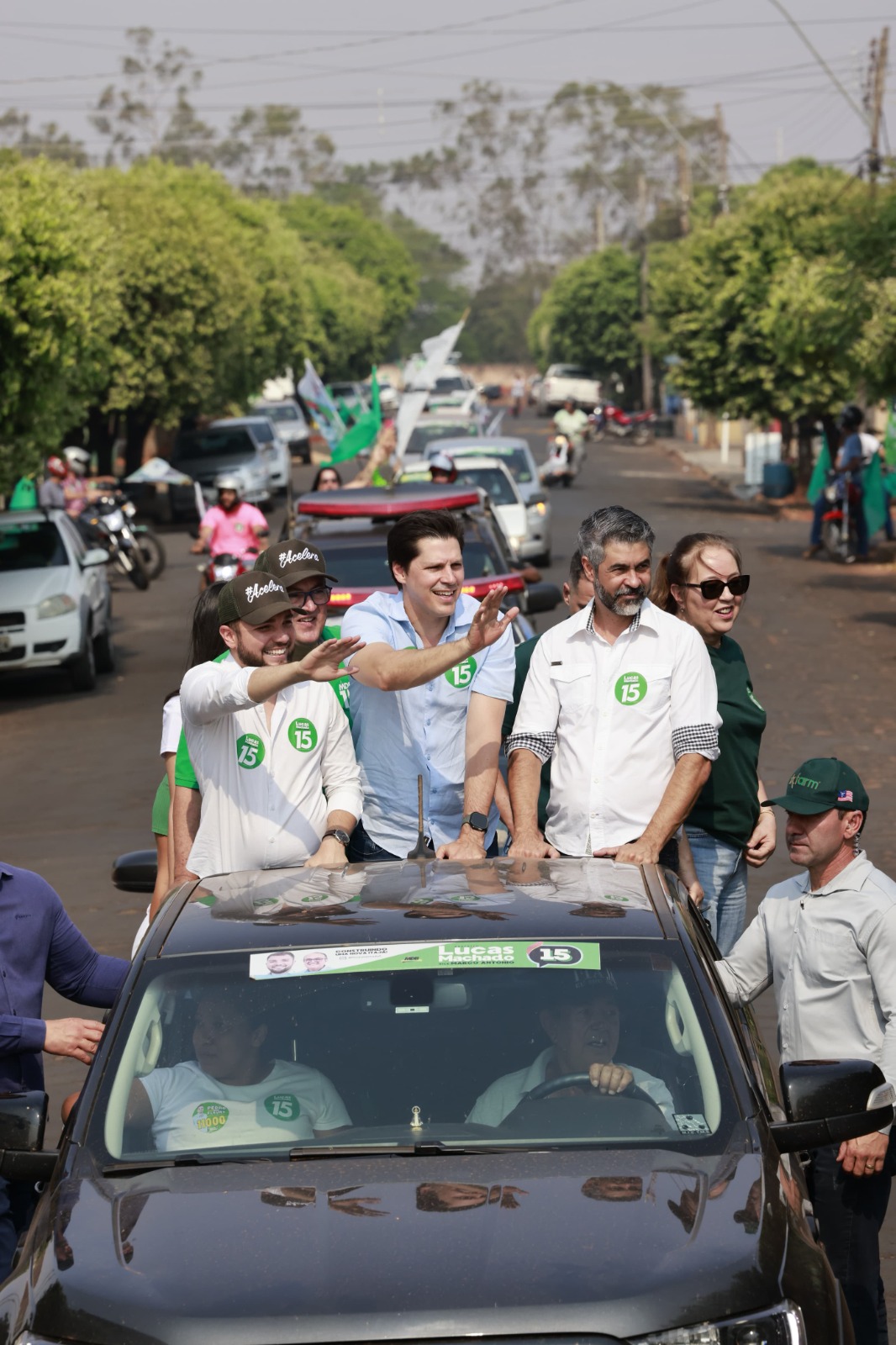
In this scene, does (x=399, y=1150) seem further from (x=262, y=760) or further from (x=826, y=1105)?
(x=262, y=760)

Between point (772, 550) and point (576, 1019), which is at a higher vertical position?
point (576, 1019)

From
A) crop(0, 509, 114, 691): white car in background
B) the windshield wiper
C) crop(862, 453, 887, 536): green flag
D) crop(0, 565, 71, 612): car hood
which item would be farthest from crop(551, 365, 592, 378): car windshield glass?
the windshield wiper

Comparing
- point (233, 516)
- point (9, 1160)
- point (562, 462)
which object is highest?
point (9, 1160)

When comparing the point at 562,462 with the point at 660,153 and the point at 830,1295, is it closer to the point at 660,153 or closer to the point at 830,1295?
the point at 830,1295

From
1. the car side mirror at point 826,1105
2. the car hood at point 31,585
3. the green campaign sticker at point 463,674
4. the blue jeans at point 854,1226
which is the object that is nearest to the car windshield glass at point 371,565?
the green campaign sticker at point 463,674

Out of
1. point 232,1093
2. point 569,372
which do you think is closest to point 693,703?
point 232,1093

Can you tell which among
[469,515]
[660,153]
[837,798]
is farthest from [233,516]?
[660,153]

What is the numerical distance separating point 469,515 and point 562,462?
32227 millimetres

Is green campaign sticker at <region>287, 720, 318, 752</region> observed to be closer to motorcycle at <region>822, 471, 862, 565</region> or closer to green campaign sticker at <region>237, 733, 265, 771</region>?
green campaign sticker at <region>237, 733, 265, 771</region>

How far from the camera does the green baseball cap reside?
15.3ft

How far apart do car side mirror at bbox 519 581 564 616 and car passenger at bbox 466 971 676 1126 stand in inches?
286

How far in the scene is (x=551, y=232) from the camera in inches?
6526

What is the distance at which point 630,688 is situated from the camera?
5.55 meters

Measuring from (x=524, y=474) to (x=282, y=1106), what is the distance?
24.0 meters
